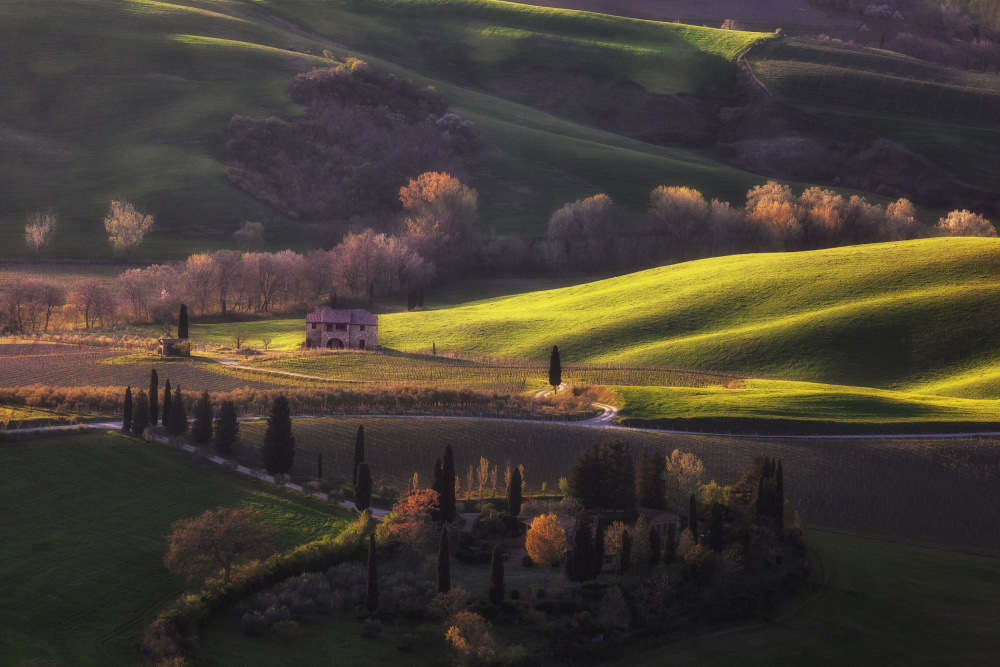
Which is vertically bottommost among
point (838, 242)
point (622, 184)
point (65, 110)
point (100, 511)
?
point (100, 511)

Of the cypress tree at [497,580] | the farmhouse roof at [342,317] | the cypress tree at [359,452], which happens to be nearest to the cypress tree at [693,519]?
the cypress tree at [497,580]

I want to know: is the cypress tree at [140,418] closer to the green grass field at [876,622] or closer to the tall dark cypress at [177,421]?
the tall dark cypress at [177,421]

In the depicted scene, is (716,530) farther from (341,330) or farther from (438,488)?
(341,330)

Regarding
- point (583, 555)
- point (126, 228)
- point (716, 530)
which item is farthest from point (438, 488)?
point (126, 228)

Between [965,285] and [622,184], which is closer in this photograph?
[965,285]

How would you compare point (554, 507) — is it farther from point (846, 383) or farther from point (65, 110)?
point (65, 110)

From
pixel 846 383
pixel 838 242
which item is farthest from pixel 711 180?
pixel 846 383

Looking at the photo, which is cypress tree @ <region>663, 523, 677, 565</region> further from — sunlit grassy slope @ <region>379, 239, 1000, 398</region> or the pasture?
sunlit grassy slope @ <region>379, 239, 1000, 398</region>
